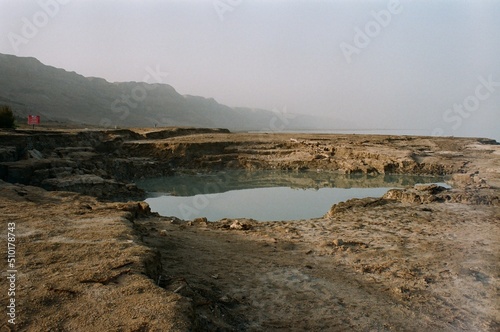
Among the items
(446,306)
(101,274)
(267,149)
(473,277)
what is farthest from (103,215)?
(267,149)

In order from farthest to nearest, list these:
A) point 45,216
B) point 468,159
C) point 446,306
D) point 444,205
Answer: point 468,159 → point 444,205 → point 45,216 → point 446,306

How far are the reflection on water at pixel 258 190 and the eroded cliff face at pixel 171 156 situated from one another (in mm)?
1327

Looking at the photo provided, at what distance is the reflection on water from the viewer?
44.1ft

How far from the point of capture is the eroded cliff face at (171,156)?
15227 mm

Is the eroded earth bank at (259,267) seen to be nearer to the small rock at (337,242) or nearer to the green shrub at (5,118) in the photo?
the small rock at (337,242)

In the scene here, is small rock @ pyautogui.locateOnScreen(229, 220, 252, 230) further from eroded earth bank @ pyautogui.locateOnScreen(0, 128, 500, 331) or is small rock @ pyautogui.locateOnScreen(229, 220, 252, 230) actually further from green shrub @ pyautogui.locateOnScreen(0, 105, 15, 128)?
green shrub @ pyautogui.locateOnScreen(0, 105, 15, 128)

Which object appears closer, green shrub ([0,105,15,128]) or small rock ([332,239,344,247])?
small rock ([332,239,344,247])

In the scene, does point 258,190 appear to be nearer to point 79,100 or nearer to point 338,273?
point 338,273

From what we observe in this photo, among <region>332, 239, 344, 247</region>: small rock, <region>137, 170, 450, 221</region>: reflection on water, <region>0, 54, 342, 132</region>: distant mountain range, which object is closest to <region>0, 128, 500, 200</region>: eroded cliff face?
<region>137, 170, 450, 221</region>: reflection on water

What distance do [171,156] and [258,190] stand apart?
9019 mm

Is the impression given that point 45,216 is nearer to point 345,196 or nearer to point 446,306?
point 446,306

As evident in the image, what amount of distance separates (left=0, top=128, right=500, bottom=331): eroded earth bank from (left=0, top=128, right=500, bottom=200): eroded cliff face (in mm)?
2810

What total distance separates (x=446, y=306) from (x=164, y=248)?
15.6ft

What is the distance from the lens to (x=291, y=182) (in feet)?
71.7
